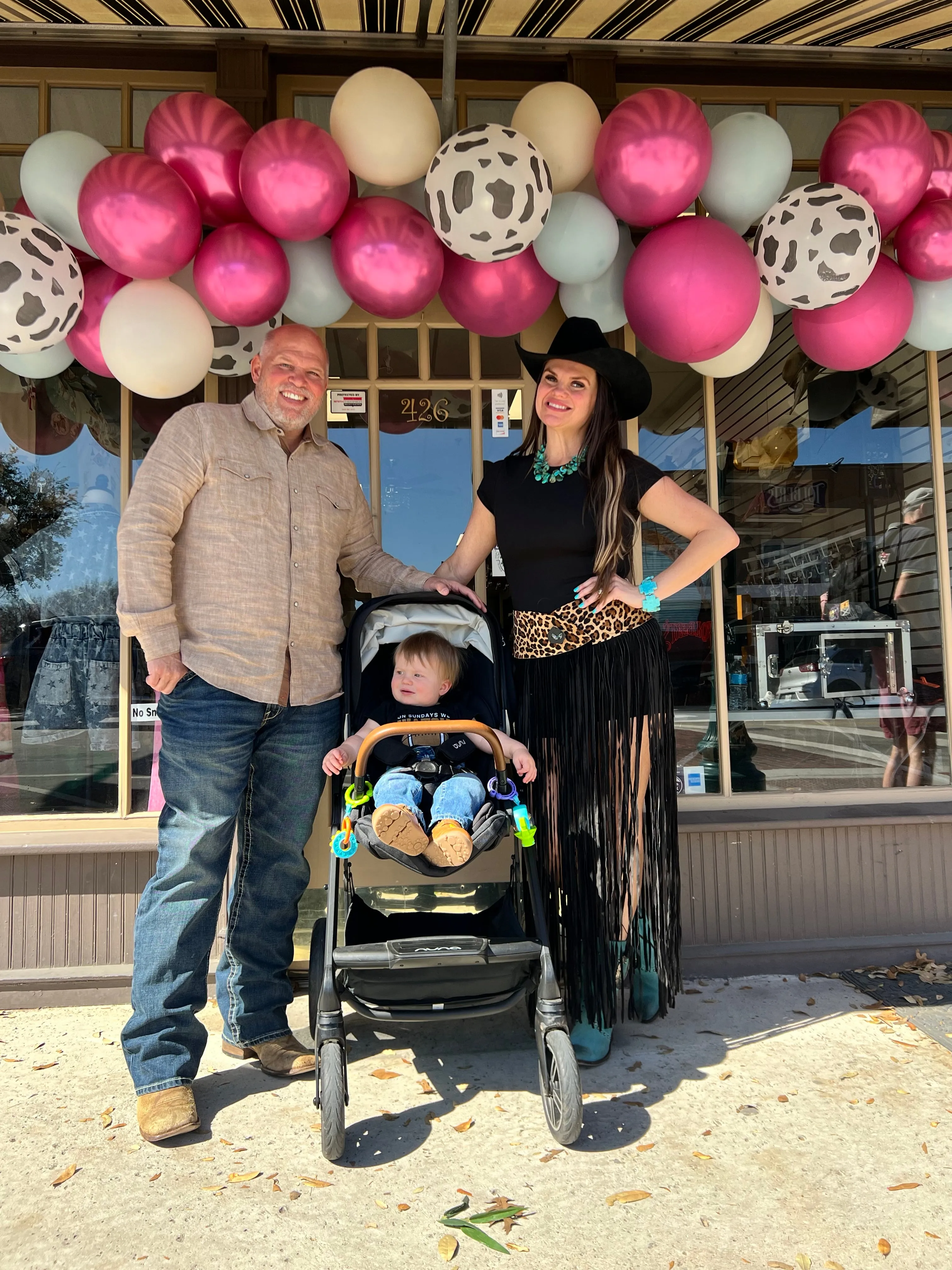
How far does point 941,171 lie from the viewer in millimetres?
2920

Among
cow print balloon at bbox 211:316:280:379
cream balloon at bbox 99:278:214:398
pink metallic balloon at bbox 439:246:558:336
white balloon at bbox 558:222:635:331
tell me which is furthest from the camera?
cow print balloon at bbox 211:316:280:379

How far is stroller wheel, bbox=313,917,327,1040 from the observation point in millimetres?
2467

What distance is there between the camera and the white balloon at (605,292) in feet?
9.39

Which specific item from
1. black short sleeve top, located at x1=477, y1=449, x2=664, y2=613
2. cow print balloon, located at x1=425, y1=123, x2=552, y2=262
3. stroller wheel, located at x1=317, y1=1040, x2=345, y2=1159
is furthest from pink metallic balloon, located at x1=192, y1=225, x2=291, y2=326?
stroller wheel, located at x1=317, y1=1040, x2=345, y2=1159

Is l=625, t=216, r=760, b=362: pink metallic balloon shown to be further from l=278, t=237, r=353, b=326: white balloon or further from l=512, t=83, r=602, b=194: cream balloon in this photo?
l=278, t=237, r=353, b=326: white balloon

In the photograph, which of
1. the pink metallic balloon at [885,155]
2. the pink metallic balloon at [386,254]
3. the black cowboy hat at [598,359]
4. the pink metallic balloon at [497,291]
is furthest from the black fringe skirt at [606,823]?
the pink metallic balloon at [885,155]

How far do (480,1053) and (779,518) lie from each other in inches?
100

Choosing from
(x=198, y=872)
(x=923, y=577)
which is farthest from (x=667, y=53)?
(x=198, y=872)

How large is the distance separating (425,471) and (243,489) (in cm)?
109

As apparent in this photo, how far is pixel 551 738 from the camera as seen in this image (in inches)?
109

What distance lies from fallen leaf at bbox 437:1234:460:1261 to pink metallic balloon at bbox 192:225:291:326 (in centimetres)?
251

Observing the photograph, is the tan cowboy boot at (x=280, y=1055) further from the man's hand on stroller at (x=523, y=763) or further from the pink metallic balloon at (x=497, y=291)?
the pink metallic balloon at (x=497, y=291)

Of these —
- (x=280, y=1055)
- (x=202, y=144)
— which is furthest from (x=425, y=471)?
(x=280, y=1055)

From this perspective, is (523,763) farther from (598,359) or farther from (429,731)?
(598,359)
